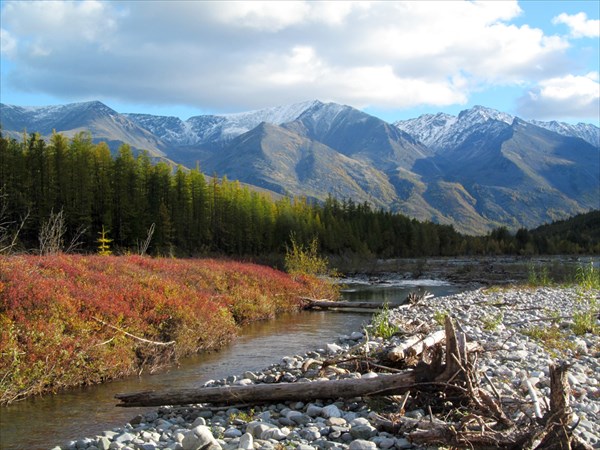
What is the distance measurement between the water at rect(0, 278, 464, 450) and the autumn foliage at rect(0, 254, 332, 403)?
0.51 m

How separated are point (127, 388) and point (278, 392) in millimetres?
5353

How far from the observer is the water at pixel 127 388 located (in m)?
8.95

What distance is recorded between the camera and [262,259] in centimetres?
6475

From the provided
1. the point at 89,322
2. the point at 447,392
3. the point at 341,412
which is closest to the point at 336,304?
the point at 89,322

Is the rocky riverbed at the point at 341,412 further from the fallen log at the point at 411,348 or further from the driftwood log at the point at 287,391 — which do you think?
the fallen log at the point at 411,348

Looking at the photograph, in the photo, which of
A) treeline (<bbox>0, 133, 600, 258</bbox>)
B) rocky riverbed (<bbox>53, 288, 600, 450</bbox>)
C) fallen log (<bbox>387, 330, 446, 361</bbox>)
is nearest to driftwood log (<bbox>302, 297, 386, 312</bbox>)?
treeline (<bbox>0, 133, 600, 258</bbox>)

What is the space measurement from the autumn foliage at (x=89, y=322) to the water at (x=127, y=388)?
0.51 meters

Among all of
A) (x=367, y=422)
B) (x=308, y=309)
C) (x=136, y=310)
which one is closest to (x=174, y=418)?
(x=367, y=422)

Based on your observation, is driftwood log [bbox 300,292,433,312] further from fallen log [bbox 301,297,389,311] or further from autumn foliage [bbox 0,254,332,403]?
autumn foliage [bbox 0,254,332,403]

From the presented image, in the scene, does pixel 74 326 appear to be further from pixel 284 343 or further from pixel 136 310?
pixel 284 343

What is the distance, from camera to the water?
8.95 meters

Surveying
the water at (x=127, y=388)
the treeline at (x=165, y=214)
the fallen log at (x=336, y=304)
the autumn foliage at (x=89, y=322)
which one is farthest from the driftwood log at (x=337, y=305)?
the treeline at (x=165, y=214)

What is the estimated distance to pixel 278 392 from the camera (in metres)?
8.45

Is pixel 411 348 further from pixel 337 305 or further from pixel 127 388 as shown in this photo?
pixel 337 305
